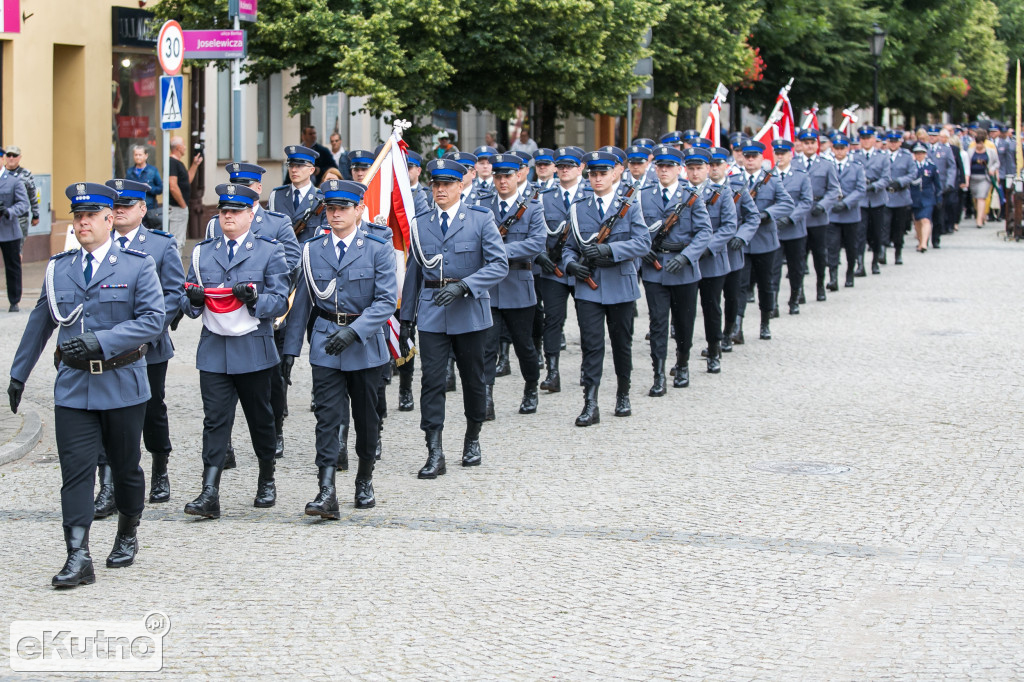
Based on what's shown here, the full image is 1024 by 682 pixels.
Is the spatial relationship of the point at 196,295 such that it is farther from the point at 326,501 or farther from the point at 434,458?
the point at 434,458

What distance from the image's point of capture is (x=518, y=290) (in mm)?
11672

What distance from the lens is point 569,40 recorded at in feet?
77.3

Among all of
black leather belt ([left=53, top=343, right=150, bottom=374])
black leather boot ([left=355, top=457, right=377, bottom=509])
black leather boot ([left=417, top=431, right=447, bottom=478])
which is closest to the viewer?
black leather belt ([left=53, top=343, right=150, bottom=374])

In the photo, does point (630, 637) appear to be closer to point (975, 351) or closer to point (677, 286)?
point (677, 286)

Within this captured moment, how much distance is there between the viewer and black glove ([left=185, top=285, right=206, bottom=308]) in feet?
27.4

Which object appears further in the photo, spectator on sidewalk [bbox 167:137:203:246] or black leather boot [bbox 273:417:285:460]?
spectator on sidewalk [bbox 167:137:203:246]

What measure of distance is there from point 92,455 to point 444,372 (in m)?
2.92

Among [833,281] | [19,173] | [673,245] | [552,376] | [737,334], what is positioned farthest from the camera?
[833,281]

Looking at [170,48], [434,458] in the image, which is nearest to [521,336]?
[434,458]

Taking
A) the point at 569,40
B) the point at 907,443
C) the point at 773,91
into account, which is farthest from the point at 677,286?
the point at 773,91

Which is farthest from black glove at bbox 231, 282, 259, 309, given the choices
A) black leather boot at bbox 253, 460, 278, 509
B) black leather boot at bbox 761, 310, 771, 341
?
black leather boot at bbox 761, 310, 771, 341

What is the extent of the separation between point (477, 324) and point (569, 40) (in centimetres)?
1453

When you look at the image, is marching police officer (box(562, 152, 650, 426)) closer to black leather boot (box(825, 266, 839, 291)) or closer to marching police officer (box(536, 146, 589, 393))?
marching police officer (box(536, 146, 589, 393))

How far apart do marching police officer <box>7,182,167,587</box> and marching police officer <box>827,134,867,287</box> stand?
44.2 ft
